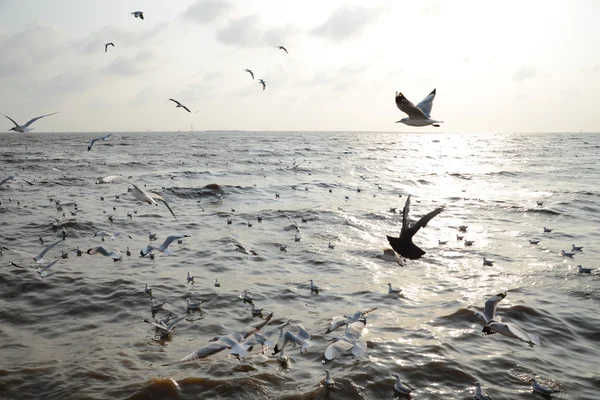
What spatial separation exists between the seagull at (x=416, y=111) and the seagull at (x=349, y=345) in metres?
3.66

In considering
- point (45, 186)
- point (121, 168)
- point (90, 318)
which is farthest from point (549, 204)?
point (121, 168)

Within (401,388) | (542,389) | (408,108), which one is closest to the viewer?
(401,388)

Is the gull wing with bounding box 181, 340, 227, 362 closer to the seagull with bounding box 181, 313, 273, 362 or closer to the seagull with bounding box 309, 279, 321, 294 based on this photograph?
the seagull with bounding box 181, 313, 273, 362

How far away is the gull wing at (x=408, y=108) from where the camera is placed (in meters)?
7.30

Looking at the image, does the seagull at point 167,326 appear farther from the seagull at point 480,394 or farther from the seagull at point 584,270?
the seagull at point 584,270

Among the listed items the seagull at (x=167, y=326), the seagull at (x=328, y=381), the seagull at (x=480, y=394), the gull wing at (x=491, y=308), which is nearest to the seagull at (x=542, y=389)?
the seagull at (x=480, y=394)

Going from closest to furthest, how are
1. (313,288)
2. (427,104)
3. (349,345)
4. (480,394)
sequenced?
(480,394), (349,345), (427,104), (313,288)

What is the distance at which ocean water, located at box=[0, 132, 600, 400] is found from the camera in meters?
6.24

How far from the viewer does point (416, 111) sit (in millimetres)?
7531

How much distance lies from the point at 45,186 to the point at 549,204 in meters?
26.7

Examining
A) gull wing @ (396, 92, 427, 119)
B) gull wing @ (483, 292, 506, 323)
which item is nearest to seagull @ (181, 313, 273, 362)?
gull wing @ (483, 292, 506, 323)

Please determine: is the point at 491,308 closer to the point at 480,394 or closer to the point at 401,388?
the point at 480,394

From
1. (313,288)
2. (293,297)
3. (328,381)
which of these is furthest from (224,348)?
(313,288)

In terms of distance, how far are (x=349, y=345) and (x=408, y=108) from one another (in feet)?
13.3
